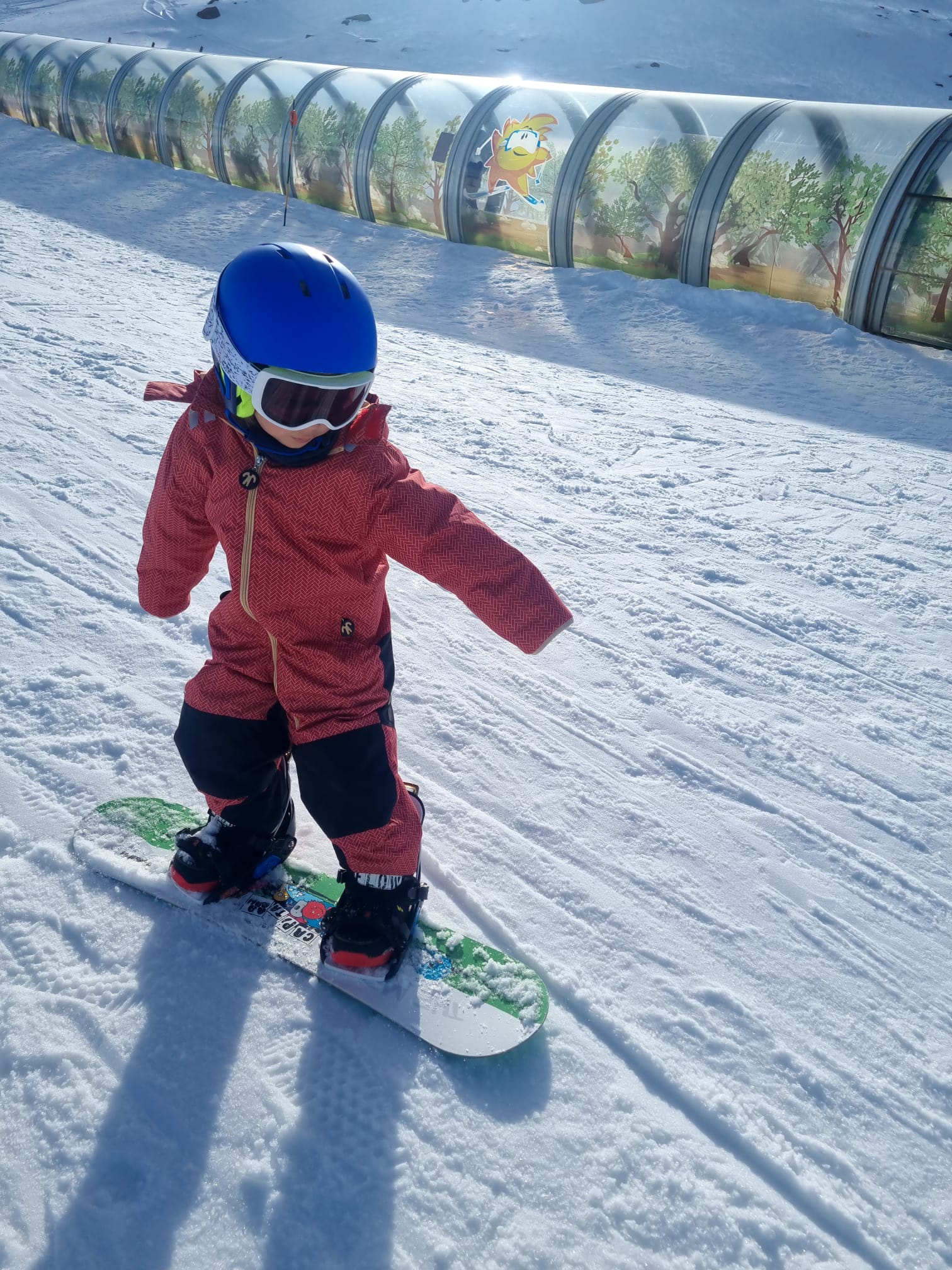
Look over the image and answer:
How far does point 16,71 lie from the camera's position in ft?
47.8

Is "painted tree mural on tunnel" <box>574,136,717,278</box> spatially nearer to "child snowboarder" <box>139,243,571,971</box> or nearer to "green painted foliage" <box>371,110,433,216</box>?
"green painted foliage" <box>371,110,433,216</box>

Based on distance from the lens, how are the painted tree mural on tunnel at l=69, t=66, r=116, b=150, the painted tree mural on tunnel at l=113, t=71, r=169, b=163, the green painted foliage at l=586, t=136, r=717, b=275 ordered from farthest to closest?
1. the painted tree mural on tunnel at l=69, t=66, r=116, b=150
2. the painted tree mural on tunnel at l=113, t=71, r=169, b=163
3. the green painted foliage at l=586, t=136, r=717, b=275

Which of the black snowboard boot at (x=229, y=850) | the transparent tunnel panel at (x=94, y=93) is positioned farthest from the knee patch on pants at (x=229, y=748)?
the transparent tunnel panel at (x=94, y=93)

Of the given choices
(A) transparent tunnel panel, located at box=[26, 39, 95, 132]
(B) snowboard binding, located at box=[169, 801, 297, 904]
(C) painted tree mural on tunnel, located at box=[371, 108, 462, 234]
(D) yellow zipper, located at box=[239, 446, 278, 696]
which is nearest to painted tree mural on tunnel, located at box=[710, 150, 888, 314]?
(C) painted tree mural on tunnel, located at box=[371, 108, 462, 234]

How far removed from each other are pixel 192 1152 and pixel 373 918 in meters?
0.61

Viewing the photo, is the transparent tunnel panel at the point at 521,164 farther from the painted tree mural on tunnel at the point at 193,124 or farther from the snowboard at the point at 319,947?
the snowboard at the point at 319,947

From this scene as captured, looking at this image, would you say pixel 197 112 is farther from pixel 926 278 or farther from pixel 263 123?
pixel 926 278

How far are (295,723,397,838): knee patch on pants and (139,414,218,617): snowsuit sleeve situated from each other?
52cm

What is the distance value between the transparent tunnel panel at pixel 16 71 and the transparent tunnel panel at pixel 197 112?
13.2 feet

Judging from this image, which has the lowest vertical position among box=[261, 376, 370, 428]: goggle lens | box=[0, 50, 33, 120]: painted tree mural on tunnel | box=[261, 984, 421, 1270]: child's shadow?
box=[261, 984, 421, 1270]: child's shadow

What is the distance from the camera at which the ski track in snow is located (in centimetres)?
175

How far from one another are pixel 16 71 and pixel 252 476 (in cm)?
1673

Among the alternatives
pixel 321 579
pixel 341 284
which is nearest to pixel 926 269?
pixel 341 284

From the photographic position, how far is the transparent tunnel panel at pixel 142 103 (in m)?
12.4
